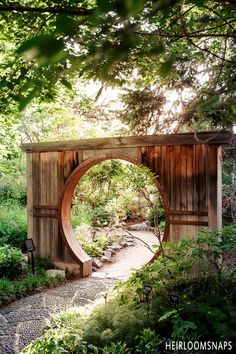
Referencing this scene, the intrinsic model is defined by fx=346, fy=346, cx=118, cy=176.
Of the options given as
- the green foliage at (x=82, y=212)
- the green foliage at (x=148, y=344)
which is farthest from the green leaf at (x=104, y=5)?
the green foliage at (x=82, y=212)

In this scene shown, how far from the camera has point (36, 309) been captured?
17.3ft

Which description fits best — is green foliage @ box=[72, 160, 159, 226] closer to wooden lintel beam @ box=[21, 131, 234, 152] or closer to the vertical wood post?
wooden lintel beam @ box=[21, 131, 234, 152]

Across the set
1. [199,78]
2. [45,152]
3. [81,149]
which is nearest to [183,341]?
[199,78]

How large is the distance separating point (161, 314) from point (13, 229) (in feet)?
23.6

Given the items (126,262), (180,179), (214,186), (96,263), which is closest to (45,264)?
(96,263)

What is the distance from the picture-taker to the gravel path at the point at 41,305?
4.36 m

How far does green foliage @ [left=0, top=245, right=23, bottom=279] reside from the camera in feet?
22.0

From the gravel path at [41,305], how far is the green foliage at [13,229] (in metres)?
2.68

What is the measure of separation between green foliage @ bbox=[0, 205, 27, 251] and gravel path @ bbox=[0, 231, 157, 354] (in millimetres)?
2684

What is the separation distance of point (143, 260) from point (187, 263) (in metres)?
5.28

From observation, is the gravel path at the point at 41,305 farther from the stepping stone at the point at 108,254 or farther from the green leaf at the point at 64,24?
the green leaf at the point at 64,24

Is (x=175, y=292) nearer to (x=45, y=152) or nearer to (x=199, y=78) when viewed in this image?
(x=199, y=78)

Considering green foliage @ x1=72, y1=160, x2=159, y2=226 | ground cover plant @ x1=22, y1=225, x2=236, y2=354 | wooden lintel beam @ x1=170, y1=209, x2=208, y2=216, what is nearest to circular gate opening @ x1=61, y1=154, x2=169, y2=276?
green foliage @ x1=72, y1=160, x2=159, y2=226

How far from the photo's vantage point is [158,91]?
5711 mm
